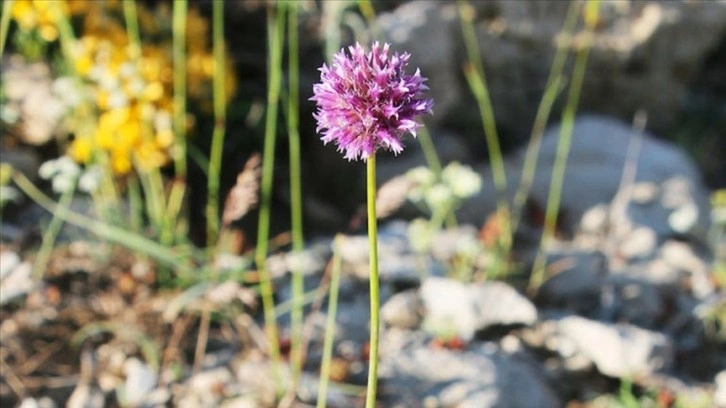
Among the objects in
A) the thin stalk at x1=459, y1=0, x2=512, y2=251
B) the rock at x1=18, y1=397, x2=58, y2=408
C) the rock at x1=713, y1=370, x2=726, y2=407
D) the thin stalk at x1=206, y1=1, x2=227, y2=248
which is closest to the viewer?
the rock at x1=18, y1=397, x2=58, y2=408

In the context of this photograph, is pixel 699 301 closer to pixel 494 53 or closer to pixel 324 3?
pixel 494 53

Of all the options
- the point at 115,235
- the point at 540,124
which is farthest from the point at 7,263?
the point at 540,124

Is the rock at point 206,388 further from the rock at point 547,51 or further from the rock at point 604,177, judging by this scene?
the rock at point 547,51

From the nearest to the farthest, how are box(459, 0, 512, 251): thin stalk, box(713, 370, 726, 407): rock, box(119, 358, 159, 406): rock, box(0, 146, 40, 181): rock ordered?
box(119, 358, 159, 406): rock < box(713, 370, 726, 407): rock < box(0, 146, 40, 181): rock < box(459, 0, 512, 251): thin stalk

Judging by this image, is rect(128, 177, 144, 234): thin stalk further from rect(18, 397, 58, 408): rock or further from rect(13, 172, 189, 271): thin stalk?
rect(18, 397, 58, 408): rock

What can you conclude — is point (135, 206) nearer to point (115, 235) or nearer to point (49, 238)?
point (49, 238)

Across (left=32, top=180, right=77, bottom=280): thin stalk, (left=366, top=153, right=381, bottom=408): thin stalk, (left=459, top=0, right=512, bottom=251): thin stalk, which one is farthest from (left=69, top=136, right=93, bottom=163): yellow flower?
(left=366, top=153, right=381, bottom=408): thin stalk

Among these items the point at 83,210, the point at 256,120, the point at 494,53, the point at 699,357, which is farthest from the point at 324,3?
the point at 699,357
